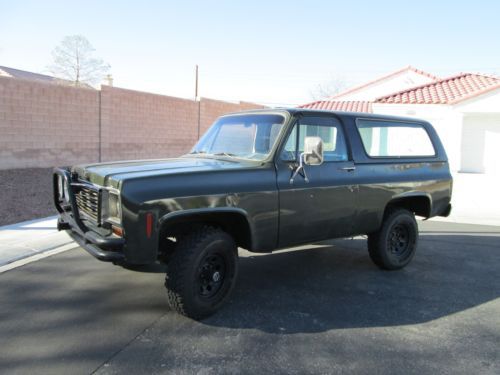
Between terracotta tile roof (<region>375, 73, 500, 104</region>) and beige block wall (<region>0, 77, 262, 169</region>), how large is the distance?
8.28 meters

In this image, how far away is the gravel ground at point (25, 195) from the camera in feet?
28.1

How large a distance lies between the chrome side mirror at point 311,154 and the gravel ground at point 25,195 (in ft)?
18.6

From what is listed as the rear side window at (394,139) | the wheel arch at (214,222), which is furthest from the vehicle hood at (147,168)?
the rear side window at (394,139)

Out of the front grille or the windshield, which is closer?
the front grille

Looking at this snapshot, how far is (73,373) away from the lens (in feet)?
10.8

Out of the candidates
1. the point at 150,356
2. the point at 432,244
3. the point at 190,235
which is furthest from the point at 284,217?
the point at 432,244

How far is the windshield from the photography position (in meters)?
4.80

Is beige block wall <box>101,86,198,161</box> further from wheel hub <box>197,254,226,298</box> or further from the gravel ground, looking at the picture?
wheel hub <box>197,254,226,298</box>

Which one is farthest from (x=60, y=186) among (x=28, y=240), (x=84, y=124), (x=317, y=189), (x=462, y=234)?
(x=84, y=124)

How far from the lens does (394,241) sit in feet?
20.0

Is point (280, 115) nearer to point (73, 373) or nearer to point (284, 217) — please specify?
point (284, 217)

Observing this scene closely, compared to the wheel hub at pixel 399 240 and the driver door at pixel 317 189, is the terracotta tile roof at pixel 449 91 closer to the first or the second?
the wheel hub at pixel 399 240

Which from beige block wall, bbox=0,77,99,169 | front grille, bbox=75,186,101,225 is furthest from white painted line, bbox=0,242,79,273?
beige block wall, bbox=0,77,99,169

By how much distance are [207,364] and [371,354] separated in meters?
1.29
